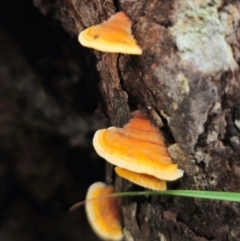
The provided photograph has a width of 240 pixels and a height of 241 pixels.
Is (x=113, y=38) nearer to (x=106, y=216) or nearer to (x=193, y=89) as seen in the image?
(x=193, y=89)

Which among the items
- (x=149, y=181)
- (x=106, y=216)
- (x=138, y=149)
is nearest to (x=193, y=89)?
(x=138, y=149)

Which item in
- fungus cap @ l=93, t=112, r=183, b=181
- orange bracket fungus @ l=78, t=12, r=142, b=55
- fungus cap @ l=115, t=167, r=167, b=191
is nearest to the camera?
orange bracket fungus @ l=78, t=12, r=142, b=55

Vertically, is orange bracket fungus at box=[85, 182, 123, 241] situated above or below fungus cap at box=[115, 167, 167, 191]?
below

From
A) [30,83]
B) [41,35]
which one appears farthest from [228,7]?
[30,83]

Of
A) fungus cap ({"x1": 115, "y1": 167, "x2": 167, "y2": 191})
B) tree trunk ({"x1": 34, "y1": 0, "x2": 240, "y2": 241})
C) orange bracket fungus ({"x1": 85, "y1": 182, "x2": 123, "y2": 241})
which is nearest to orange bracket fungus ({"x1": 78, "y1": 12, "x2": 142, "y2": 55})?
tree trunk ({"x1": 34, "y1": 0, "x2": 240, "y2": 241})

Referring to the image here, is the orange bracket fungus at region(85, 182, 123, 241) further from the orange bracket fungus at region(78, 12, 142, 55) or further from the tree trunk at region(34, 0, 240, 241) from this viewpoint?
the orange bracket fungus at region(78, 12, 142, 55)

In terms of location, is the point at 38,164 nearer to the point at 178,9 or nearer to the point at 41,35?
the point at 41,35

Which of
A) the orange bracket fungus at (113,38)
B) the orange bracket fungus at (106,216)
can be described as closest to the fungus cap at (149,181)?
the orange bracket fungus at (113,38)
